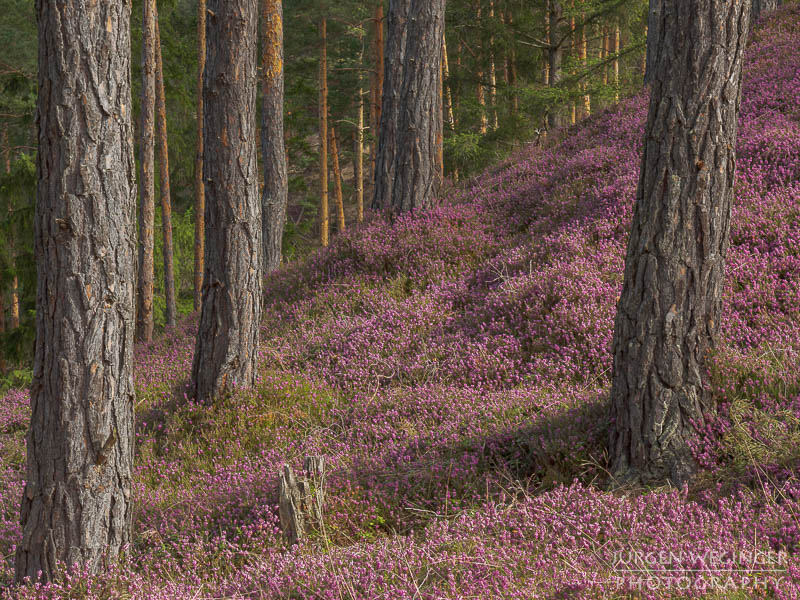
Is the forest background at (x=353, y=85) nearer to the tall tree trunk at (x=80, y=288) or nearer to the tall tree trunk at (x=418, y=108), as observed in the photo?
the tall tree trunk at (x=418, y=108)

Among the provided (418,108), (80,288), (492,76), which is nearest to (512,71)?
(492,76)

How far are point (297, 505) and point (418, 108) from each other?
8088 mm

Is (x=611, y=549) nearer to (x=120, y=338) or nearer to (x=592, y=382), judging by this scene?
(x=592, y=382)

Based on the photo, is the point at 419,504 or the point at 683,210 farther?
the point at 419,504

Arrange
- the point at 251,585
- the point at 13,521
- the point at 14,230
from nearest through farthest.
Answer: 1. the point at 251,585
2. the point at 13,521
3. the point at 14,230

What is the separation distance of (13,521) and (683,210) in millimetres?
6010

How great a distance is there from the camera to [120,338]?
14.0 feet

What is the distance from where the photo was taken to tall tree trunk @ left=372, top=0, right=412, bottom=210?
11.4 m

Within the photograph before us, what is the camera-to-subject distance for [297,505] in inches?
183

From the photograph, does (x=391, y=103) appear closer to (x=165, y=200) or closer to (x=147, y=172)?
(x=147, y=172)

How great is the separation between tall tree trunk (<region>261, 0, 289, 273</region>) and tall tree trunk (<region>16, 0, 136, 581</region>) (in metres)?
10.7

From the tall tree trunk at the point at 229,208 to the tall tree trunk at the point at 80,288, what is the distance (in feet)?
8.92

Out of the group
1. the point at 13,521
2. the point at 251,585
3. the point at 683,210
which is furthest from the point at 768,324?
the point at 13,521

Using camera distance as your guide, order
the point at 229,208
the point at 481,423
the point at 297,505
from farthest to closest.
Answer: the point at 229,208
the point at 481,423
the point at 297,505
